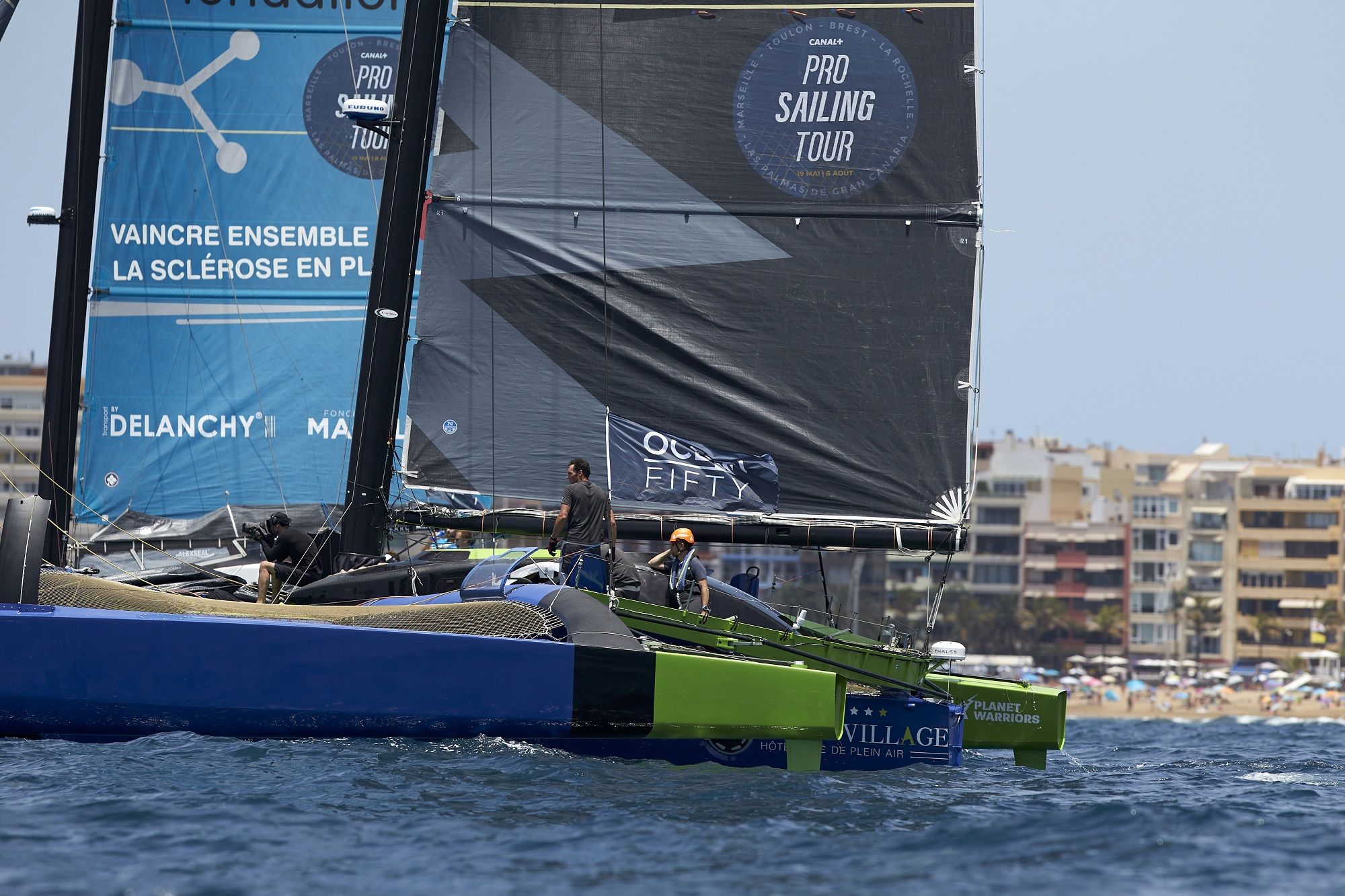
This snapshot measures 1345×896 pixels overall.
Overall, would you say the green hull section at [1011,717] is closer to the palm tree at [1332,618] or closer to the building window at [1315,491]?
the palm tree at [1332,618]

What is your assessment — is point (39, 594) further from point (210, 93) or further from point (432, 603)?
point (210, 93)

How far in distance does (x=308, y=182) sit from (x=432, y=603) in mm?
8327

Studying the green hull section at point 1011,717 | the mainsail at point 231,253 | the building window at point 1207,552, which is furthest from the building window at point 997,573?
the green hull section at point 1011,717

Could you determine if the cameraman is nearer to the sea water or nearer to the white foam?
the sea water

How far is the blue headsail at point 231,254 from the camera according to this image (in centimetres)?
1627

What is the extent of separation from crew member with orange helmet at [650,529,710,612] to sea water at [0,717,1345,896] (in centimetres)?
139

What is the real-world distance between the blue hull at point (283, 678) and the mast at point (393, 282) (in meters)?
2.51

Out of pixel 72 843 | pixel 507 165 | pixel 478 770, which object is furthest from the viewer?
pixel 507 165

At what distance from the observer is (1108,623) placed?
82.5m

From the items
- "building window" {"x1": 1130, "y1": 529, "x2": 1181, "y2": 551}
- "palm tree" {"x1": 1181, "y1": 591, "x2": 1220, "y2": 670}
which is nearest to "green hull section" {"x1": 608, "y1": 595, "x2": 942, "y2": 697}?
"palm tree" {"x1": 1181, "y1": 591, "x2": 1220, "y2": 670}

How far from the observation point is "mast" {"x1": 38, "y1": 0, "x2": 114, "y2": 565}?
14086mm

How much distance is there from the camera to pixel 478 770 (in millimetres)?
8531

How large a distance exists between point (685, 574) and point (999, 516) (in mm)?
75395

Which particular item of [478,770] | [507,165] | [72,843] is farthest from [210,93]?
[72,843]
